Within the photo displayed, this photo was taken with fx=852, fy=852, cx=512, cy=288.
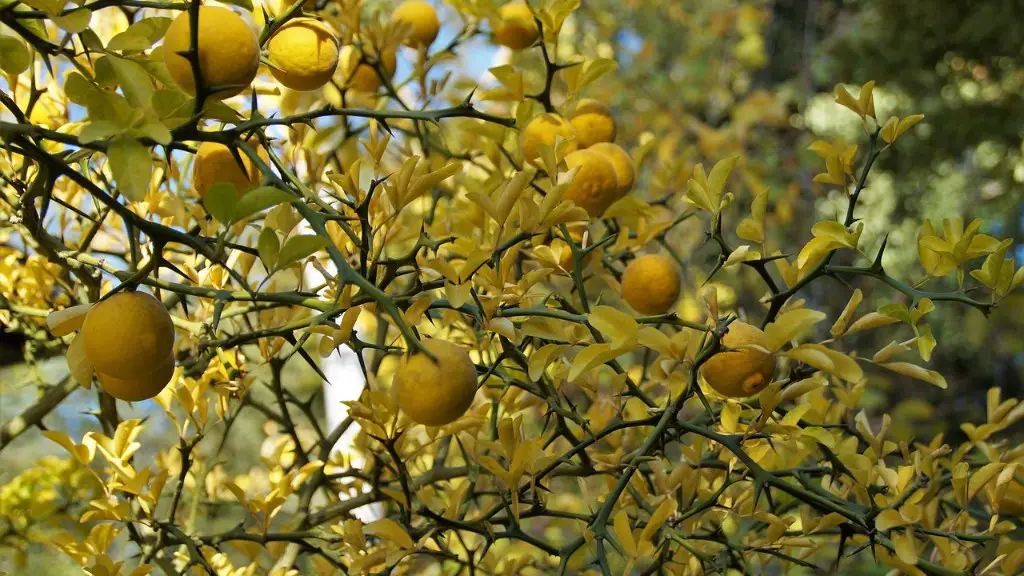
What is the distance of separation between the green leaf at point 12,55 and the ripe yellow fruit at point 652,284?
0.51 meters

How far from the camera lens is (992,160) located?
11.4 ft

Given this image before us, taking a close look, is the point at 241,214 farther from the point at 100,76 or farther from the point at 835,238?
the point at 835,238

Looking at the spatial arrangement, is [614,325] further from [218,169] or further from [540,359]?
[218,169]

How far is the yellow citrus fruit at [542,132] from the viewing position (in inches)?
29.3

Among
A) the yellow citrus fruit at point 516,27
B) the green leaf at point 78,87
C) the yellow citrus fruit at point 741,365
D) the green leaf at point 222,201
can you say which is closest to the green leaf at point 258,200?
Answer: the green leaf at point 222,201

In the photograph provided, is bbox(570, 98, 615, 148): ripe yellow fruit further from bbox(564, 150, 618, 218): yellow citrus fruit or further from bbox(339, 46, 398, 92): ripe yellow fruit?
bbox(339, 46, 398, 92): ripe yellow fruit

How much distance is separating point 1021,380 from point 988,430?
330 centimetres

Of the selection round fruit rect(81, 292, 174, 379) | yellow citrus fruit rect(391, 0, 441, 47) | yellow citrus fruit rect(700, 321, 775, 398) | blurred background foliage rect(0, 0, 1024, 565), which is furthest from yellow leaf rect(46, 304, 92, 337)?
blurred background foliage rect(0, 0, 1024, 565)

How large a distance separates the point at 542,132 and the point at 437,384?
12.5 inches

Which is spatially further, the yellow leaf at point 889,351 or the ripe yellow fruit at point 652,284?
the ripe yellow fruit at point 652,284

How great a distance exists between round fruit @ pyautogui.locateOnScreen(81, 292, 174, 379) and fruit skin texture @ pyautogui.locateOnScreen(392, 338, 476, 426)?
0.15 metres

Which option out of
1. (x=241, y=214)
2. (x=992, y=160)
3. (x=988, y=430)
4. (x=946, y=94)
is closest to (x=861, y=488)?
(x=988, y=430)

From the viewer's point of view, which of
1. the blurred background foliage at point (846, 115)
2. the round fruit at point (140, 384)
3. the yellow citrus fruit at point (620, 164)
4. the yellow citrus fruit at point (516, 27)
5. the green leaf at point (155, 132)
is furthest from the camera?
the blurred background foliage at point (846, 115)

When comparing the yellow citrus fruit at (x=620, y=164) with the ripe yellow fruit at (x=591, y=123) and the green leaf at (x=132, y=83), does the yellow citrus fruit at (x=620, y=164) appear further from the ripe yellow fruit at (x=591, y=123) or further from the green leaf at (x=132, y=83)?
the green leaf at (x=132, y=83)
